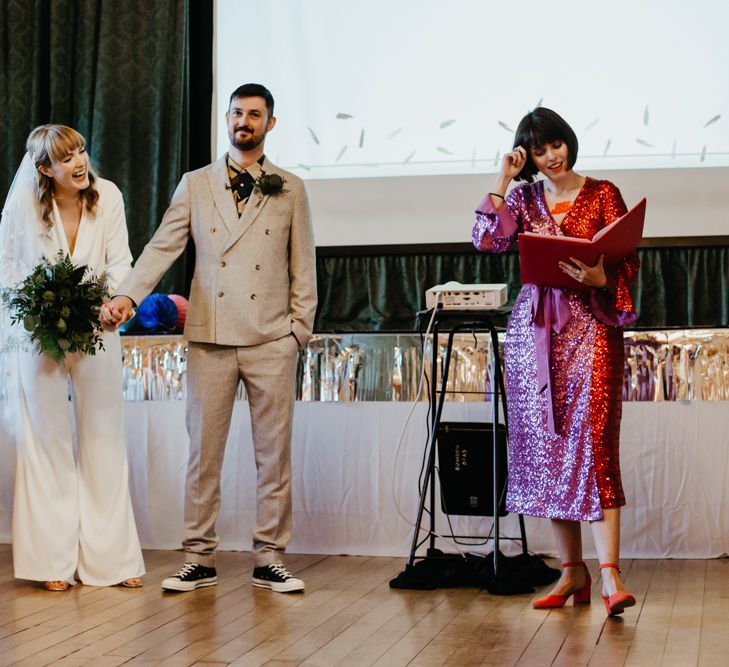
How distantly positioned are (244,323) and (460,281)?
1.91 metres

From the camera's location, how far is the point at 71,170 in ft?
11.4

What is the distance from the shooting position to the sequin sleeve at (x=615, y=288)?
10.1 feet

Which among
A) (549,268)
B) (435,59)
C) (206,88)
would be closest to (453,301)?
(549,268)

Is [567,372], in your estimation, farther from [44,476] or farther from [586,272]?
[44,476]

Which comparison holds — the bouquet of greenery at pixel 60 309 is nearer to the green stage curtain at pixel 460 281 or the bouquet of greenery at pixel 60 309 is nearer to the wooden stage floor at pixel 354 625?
the wooden stage floor at pixel 354 625

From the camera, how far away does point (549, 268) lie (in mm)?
3051

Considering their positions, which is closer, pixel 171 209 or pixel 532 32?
pixel 171 209

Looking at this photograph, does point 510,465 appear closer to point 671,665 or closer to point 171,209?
point 671,665

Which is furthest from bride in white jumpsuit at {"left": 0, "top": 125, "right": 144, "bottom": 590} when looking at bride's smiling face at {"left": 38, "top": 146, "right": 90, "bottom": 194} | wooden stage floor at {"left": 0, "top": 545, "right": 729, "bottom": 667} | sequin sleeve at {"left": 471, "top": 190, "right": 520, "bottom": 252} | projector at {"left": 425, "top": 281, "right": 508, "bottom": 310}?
sequin sleeve at {"left": 471, "top": 190, "right": 520, "bottom": 252}

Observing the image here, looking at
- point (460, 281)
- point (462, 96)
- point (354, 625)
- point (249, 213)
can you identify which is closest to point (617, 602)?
point (354, 625)

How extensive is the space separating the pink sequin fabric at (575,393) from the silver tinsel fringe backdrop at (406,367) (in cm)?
60

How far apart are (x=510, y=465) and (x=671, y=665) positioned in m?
0.90

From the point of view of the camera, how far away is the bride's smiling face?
3.47m

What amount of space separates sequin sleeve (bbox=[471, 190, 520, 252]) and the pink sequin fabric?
3cm
